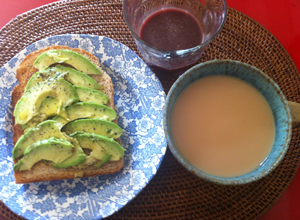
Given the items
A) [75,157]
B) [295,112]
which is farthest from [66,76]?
[295,112]

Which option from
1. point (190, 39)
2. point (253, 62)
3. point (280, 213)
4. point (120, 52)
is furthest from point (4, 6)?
point (280, 213)

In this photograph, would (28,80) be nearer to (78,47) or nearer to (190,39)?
(78,47)

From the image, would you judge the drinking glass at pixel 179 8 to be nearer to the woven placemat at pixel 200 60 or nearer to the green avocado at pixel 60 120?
the woven placemat at pixel 200 60

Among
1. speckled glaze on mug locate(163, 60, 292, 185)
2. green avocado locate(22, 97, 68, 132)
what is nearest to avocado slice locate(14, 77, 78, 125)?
green avocado locate(22, 97, 68, 132)

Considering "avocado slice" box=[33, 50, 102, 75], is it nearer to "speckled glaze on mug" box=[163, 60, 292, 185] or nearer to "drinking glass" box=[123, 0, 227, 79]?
"drinking glass" box=[123, 0, 227, 79]

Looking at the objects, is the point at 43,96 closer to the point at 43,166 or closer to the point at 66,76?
the point at 66,76

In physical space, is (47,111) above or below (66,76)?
below
